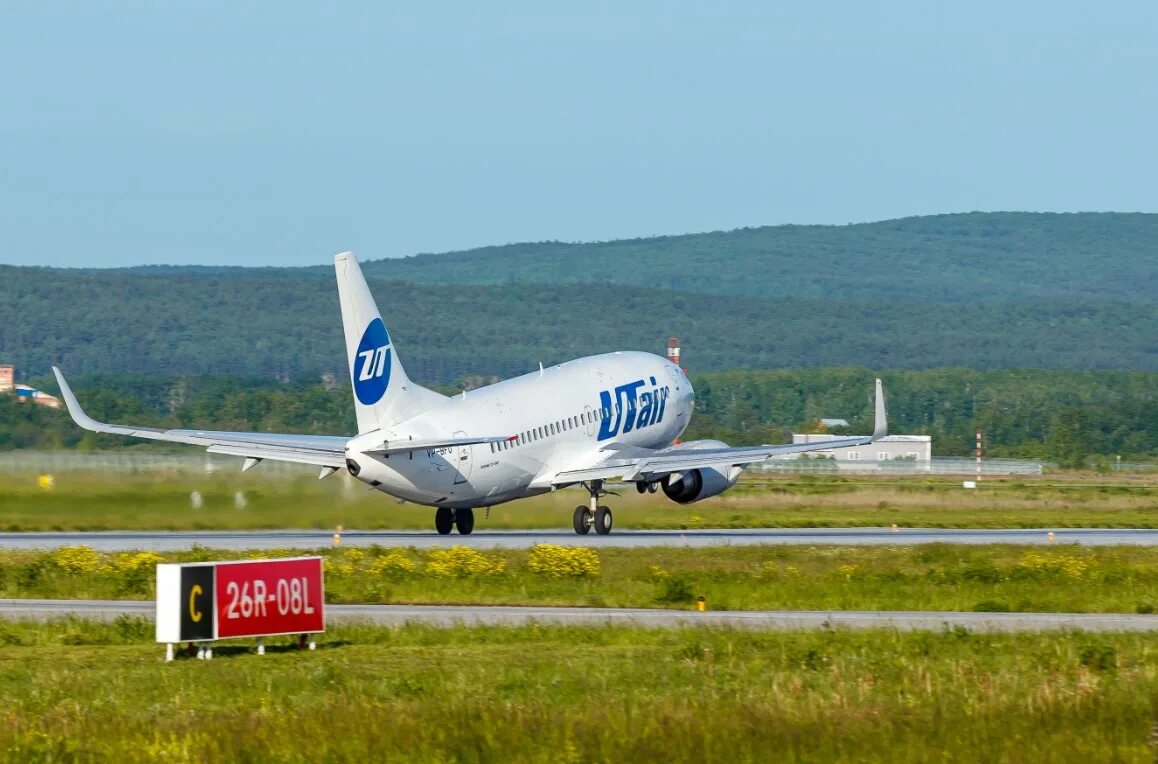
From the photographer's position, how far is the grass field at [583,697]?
20.8 metres

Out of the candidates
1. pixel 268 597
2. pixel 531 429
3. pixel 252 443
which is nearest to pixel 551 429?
pixel 531 429

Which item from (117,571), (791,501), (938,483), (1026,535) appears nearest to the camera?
(117,571)

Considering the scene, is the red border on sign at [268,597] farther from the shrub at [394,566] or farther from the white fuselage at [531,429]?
the white fuselage at [531,429]

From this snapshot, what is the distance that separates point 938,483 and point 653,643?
83.5 metres

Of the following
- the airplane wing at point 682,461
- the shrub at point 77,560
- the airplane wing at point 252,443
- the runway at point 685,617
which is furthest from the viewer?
the airplane wing at point 682,461

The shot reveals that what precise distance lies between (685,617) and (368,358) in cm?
1873

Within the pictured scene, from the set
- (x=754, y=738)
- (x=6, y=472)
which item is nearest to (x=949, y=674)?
(x=754, y=738)

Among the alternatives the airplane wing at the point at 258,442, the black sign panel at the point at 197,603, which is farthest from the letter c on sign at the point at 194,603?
the airplane wing at the point at 258,442

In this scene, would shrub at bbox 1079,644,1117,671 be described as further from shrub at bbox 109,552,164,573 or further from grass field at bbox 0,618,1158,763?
shrub at bbox 109,552,164,573

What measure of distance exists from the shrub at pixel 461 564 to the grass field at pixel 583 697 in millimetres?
10307

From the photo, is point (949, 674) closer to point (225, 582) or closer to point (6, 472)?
point (225, 582)

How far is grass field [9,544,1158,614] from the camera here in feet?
127

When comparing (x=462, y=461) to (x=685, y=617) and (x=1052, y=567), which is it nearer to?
(x=1052, y=567)

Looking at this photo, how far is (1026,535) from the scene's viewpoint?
6112cm
